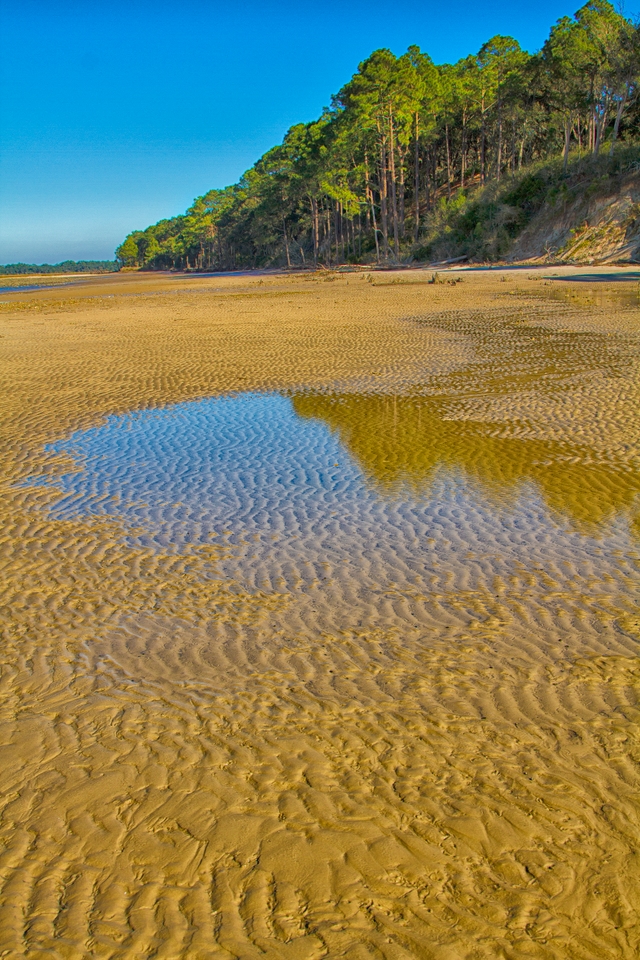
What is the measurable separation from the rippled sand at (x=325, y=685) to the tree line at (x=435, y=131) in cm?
4024

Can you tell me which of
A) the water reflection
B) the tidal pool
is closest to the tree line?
the water reflection

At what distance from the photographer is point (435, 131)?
63375 mm

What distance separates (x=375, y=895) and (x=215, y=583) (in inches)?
129

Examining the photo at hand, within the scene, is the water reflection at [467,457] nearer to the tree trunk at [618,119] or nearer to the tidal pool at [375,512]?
the tidal pool at [375,512]

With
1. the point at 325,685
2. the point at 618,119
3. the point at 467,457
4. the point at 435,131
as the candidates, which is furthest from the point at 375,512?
the point at 435,131

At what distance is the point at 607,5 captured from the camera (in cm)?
4606

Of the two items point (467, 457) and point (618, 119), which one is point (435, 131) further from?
point (467, 457)

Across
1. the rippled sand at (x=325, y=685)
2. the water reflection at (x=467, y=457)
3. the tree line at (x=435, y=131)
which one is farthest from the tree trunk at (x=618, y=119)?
the water reflection at (x=467, y=457)

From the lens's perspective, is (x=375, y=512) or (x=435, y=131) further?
(x=435, y=131)

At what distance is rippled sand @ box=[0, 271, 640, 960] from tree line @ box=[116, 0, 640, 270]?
4024 cm

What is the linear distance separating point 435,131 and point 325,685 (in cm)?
6838

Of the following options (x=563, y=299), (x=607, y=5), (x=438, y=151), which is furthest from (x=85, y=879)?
(x=438, y=151)

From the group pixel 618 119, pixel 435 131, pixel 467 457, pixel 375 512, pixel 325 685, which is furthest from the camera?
pixel 435 131

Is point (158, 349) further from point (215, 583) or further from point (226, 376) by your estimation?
point (215, 583)
